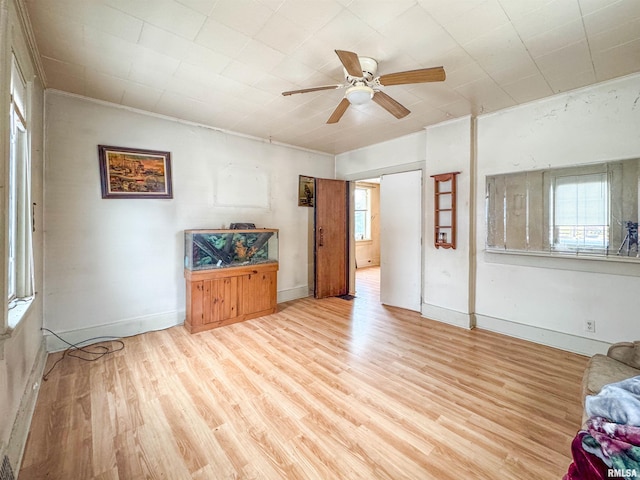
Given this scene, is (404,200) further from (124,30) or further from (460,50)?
(124,30)

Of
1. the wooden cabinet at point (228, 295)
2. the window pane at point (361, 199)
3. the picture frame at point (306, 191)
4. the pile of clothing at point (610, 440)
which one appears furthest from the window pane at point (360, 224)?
the pile of clothing at point (610, 440)

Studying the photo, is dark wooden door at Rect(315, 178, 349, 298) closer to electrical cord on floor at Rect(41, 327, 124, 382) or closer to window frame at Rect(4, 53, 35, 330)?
electrical cord on floor at Rect(41, 327, 124, 382)

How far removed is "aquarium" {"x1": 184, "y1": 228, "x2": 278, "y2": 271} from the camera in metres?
3.50

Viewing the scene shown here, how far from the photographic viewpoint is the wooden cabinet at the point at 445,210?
363 centimetres

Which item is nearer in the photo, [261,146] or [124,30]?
[124,30]

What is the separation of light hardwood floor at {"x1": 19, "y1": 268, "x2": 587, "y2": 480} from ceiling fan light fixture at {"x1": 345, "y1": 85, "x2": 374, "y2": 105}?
7.82 ft

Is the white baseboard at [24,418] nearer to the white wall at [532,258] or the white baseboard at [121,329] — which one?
the white baseboard at [121,329]

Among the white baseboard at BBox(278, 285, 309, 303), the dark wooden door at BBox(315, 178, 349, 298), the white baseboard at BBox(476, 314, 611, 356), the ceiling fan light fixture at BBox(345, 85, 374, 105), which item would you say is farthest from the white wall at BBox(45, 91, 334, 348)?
the white baseboard at BBox(476, 314, 611, 356)

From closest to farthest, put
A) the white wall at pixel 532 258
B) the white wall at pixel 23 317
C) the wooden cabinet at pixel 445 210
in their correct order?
the white wall at pixel 23 317, the white wall at pixel 532 258, the wooden cabinet at pixel 445 210

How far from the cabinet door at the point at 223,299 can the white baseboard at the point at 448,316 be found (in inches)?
105

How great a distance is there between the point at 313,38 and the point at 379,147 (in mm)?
2900

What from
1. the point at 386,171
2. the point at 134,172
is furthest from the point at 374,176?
the point at 134,172

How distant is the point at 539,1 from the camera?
5.46 ft

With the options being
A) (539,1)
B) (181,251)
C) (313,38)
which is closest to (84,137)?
(181,251)
